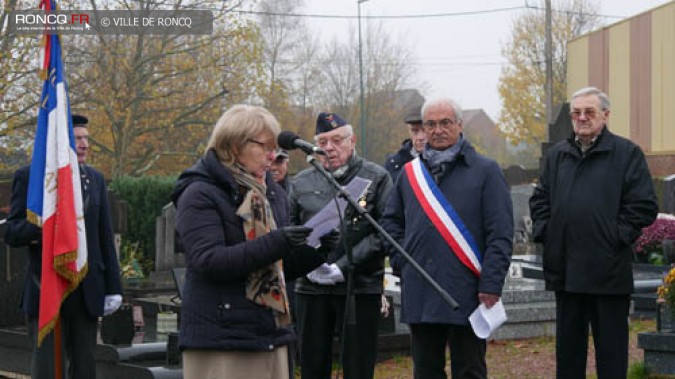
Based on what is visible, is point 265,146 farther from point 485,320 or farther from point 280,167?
point 280,167

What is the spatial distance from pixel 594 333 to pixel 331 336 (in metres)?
1.62

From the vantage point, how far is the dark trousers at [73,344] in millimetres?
6824

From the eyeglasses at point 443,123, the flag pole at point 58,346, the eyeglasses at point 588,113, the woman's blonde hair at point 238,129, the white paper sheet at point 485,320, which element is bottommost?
the flag pole at point 58,346

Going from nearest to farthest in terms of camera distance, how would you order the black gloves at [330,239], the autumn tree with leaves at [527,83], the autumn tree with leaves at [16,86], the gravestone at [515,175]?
the black gloves at [330,239] < the autumn tree with leaves at [16,86] < the gravestone at [515,175] < the autumn tree with leaves at [527,83]

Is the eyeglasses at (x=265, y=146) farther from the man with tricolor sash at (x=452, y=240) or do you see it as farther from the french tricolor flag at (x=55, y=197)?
the french tricolor flag at (x=55, y=197)

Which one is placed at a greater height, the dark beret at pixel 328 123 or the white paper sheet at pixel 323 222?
the dark beret at pixel 328 123

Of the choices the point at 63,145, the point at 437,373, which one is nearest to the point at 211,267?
the point at 437,373

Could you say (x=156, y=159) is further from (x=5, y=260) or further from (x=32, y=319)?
(x=32, y=319)

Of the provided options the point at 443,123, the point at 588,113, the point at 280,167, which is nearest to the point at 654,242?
the point at 280,167

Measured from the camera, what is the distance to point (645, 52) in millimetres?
34375

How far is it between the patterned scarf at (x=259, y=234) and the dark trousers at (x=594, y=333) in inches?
105

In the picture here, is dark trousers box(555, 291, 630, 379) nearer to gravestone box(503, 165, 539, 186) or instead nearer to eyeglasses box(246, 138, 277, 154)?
eyeglasses box(246, 138, 277, 154)

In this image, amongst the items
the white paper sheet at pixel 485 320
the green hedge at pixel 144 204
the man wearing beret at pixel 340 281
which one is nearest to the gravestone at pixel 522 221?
the green hedge at pixel 144 204

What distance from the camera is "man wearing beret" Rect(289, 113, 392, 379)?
6.57m
